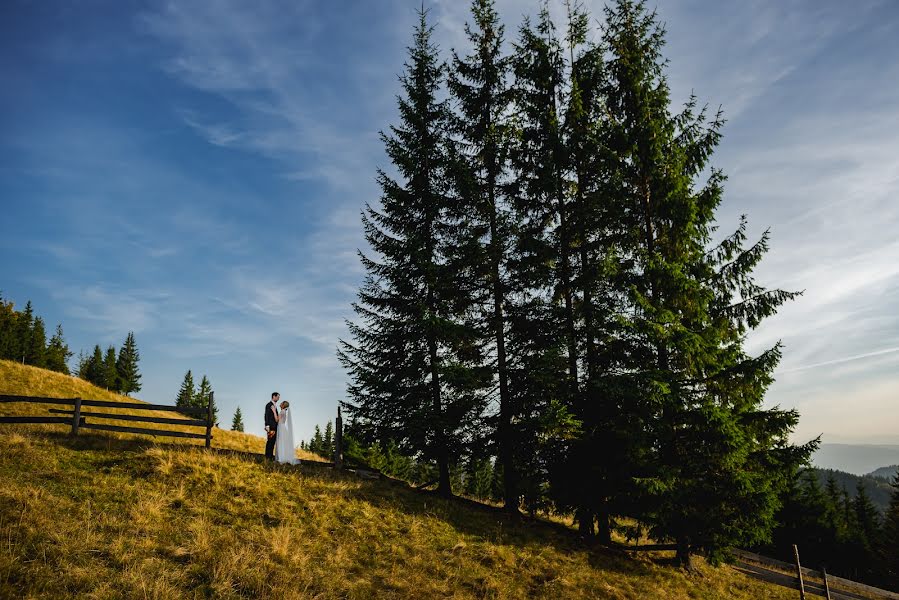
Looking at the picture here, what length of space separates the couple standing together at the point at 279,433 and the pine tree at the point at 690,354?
38.3 feet

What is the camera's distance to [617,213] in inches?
587

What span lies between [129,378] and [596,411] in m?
82.9

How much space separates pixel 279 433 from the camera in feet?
51.0

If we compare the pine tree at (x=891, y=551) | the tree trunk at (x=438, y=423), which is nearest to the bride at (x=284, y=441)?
the tree trunk at (x=438, y=423)

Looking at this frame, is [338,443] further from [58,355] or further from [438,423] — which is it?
[58,355]

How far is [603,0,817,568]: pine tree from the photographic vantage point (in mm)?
12008

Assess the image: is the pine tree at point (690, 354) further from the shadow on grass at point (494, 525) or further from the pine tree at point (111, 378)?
the pine tree at point (111, 378)

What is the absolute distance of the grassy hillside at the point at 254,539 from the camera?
742cm

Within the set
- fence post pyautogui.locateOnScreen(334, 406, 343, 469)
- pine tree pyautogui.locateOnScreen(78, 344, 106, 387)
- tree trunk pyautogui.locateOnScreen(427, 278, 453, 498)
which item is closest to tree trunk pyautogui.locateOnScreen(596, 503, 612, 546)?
tree trunk pyautogui.locateOnScreen(427, 278, 453, 498)

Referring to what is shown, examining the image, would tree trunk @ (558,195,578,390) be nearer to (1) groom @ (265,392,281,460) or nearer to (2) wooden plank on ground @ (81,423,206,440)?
(1) groom @ (265,392,281,460)

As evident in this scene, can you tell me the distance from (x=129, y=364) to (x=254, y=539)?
8172 cm

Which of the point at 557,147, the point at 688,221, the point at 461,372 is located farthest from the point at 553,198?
the point at 461,372

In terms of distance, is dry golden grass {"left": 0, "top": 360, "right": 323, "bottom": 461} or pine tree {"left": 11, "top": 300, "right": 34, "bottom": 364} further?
pine tree {"left": 11, "top": 300, "right": 34, "bottom": 364}

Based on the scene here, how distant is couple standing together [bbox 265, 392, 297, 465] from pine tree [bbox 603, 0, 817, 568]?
11.7 m
